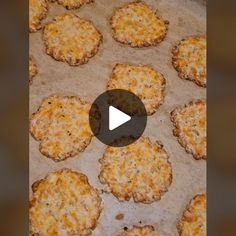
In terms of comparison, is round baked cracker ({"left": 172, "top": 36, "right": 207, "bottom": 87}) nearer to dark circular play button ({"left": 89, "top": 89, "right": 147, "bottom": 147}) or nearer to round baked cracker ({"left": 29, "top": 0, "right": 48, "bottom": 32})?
dark circular play button ({"left": 89, "top": 89, "right": 147, "bottom": 147})

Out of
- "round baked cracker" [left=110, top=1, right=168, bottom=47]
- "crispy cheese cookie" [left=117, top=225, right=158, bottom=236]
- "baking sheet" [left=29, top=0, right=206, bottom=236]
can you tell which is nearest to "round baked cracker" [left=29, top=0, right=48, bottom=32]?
"baking sheet" [left=29, top=0, right=206, bottom=236]

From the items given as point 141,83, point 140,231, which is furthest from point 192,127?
point 140,231

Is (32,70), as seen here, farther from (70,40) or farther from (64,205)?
(64,205)

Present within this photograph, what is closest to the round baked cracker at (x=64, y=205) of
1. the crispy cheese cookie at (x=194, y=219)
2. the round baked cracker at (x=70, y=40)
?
the crispy cheese cookie at (x=194, y=219)

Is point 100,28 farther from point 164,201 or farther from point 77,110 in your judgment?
point 164,201

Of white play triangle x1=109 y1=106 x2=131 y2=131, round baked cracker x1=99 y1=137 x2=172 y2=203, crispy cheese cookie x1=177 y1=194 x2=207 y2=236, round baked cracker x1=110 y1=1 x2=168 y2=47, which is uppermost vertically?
round baked cracker x1=110 y1=1 x2=168 y2=47

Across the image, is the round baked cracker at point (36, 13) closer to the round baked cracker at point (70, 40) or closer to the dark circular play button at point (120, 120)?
the round baked cracker at point (70, 40)

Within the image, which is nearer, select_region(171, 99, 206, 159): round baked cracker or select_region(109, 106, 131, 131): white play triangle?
select_region(109, 106, 131, 131): white play triangle
